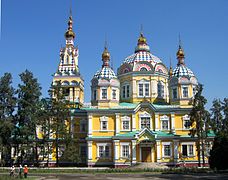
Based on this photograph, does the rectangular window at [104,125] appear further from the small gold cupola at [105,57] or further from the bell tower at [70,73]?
the small gold cupola at [105,57]

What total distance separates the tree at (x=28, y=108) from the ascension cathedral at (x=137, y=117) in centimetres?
632

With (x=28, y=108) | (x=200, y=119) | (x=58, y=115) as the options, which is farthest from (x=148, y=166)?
(x=28, y=108)

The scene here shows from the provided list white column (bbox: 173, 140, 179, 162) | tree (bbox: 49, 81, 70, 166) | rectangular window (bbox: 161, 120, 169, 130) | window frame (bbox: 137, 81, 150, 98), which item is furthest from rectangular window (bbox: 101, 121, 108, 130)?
white column (bbox: 173, 140, 179, 162)

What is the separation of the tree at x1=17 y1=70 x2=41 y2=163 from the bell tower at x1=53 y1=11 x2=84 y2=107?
926 cm

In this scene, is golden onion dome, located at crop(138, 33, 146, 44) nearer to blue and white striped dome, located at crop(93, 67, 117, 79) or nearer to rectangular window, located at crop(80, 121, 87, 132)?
Answer: blue and white striped dome, located at crop(93, 67, 117, 79)

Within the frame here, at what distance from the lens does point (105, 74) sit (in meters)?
Answer: 50.8

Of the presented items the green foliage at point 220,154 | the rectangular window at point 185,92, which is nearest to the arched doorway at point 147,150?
the rectangular window at point 185,92

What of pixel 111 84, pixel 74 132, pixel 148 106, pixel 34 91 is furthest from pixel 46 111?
pixel 148 106

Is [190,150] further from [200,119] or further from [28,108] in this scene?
[28,108]

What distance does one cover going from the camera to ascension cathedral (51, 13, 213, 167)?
46.9 m

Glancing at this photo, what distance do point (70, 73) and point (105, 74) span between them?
1074 cm

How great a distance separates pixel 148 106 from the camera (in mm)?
48969

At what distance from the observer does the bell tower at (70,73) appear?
5884cm

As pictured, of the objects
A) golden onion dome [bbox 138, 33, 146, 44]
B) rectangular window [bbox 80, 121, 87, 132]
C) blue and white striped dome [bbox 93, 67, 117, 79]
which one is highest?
golden onion dome [bbox 138, 33, 146, 44]
